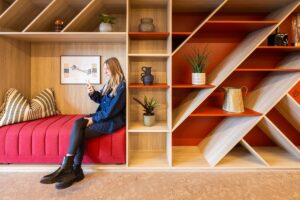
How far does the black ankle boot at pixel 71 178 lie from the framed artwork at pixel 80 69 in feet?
3.84

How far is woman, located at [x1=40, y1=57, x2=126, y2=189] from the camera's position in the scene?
199 centimetres

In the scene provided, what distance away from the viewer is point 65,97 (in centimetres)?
284

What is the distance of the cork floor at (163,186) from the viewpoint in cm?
180

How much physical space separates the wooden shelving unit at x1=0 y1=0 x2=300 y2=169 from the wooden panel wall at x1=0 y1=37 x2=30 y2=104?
1 centimetres

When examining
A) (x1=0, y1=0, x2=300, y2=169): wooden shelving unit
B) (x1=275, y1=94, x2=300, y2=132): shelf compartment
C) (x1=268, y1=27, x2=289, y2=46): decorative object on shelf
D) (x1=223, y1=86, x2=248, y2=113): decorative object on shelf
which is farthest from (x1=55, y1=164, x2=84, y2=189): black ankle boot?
(x1=268, y1=27, x2=289, y2=46): decorative object on shelf

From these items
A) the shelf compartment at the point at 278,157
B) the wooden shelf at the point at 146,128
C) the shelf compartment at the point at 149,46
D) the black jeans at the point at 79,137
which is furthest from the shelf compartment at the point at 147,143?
the shelf compartment at the point at 278,157

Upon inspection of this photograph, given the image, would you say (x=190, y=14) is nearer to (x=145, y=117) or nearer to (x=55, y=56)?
(x=145, y=117)

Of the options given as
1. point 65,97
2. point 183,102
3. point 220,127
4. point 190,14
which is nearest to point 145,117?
point 183,102

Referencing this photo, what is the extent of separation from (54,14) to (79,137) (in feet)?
4.79

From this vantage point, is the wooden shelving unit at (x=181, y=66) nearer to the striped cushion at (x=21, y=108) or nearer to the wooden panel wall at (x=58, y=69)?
the wooden panel wall at (x=58, y=69)

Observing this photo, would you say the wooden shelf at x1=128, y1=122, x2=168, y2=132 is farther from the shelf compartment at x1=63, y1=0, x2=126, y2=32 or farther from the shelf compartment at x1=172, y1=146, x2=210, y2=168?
the shelf compartment at x1=63, y1=0, x2=126, y2=32

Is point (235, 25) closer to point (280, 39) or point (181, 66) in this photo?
point (280, 39)

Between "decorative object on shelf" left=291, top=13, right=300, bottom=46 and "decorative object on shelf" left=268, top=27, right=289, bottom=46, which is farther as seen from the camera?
"decorative object on shelf" left=291, top=13, right=300, bottom=46

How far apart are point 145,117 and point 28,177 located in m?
1.31
